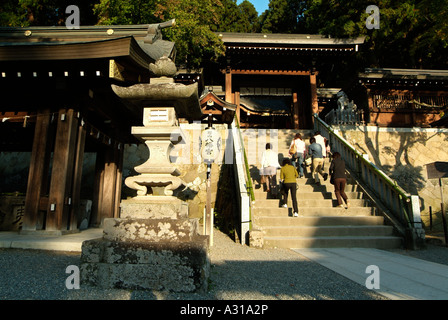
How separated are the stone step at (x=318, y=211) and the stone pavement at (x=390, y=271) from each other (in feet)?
4.41

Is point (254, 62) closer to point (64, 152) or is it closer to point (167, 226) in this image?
point (64, 152)

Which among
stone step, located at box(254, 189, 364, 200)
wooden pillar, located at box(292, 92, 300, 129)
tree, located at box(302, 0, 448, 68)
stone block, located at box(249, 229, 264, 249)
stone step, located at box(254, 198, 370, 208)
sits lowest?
stone block, located at box(249, 229, 264, 249)

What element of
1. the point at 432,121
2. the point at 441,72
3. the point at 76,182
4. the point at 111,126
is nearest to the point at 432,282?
the point at 76,182

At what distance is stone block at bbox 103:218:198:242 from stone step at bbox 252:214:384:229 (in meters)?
3.62

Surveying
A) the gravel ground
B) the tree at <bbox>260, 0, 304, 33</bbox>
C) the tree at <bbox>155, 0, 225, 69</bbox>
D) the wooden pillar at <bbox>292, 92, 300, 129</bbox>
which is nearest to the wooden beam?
the tree at <bbox>155, 0, 225, 69</bbox>

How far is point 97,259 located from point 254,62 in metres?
14.0

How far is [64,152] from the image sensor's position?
5.65 metres

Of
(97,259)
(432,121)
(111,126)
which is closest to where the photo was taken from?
(97,259)

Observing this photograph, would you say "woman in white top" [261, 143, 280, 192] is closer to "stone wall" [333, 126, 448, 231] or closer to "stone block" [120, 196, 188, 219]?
"stone block" [120, 196, 188, 219]

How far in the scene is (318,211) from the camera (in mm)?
6969

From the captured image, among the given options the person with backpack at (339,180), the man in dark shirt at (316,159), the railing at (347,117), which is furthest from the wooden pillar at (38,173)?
the railing at (347,117)

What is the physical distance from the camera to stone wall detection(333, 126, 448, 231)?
11.3 metres

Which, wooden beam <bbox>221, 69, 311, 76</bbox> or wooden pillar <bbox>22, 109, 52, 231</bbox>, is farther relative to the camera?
wooden beam <bbox>221, 69, 311, 76</bbox>

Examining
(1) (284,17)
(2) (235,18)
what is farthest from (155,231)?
(1) (284,17)
